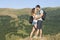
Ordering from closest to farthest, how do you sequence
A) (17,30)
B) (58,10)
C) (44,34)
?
(44,34) → (17,30) → (58,10)

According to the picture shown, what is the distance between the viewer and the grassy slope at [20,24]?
969 centimetres

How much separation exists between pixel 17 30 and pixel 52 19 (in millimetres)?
1845

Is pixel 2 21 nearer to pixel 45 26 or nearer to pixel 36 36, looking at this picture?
pixel 45 26

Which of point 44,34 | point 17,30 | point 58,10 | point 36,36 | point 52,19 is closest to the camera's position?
point 36,36

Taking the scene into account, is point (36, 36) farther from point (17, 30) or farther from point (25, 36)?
point (17, 30)

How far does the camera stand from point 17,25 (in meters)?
10.6

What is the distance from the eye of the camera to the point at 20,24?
34.8ft

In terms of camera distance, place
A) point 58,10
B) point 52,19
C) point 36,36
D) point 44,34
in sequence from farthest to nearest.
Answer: point 58,10 → point 52,19 → point 44,34 → point 36,36

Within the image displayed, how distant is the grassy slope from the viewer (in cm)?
969

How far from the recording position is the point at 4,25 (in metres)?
10.7

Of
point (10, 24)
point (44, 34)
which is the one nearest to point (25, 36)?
point (44, 34)

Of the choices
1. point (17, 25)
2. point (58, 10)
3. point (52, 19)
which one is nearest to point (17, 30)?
point (17, 25)

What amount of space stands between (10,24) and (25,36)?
4.94 ft

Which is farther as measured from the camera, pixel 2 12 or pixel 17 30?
pixel 2 12
